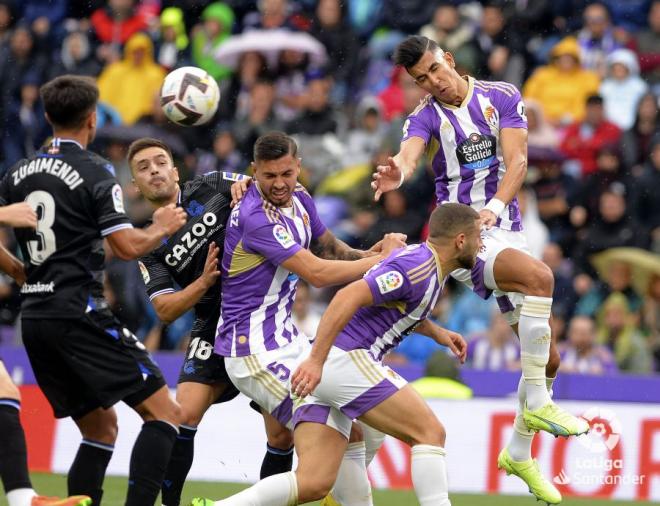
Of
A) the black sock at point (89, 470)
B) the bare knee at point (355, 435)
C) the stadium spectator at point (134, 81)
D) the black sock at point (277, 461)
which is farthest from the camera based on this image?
the stadium spectator at point (134, 81)

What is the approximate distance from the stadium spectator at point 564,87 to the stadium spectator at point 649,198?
136 cm

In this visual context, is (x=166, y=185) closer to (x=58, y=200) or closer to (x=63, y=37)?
(x=58, y=200)

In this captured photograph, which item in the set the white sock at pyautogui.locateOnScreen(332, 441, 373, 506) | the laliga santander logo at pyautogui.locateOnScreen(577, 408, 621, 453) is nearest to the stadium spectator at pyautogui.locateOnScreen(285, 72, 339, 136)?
the laliga santander logo at pyautogui.locateOnScreen(577, 408, 621, 453)

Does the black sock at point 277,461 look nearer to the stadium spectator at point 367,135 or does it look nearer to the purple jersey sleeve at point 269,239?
the purple jersey sleeve at point 269,239

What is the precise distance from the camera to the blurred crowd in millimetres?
13414

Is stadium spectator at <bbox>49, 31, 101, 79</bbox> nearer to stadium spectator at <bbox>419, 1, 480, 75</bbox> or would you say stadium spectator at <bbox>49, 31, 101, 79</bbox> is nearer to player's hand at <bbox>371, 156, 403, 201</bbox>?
stadium spectator at <bbox>419, 1, 480, 75</bbox>

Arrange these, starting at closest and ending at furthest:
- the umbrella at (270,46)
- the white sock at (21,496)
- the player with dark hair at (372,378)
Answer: the white sock at (21,496) → the player with dark hair at (372,378) → the umbrella at (270,46)

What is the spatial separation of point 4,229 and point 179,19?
12.8 feet

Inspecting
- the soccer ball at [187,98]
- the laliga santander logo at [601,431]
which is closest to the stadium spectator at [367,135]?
the laliga santander logo at [601,431]

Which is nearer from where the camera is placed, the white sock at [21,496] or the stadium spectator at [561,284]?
the white sock at [21,496]

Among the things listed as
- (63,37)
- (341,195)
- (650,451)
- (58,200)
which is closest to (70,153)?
(58,200)

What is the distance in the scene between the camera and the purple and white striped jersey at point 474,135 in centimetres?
840

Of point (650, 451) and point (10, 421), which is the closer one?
point (10, 421)

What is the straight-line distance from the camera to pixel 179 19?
1666cm
